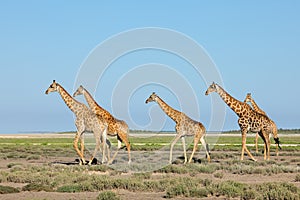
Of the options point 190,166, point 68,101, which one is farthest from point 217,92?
point 68,101

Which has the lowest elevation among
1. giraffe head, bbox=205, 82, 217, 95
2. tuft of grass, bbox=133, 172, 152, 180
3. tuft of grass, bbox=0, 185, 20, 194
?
tuft of grass, bbox=0, 185, 20, 194

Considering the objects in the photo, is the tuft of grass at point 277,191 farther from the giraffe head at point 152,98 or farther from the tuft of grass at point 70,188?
the giraffe head at point 152,98

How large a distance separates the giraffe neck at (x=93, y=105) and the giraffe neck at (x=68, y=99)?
649mm

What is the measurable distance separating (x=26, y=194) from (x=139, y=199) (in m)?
3.49

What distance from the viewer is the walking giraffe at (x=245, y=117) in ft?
90.5

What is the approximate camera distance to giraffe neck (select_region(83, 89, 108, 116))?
2711cm

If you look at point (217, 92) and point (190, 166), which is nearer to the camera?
point (190, 166)

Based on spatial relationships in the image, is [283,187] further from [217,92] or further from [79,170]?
[217,92]

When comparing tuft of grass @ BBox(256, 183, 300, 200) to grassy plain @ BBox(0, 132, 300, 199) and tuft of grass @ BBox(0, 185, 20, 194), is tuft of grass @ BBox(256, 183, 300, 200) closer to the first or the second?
grassy plain @ BBox(0, 132, 300, 199)

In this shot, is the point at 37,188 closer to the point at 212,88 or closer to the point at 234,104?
the point at 212,88

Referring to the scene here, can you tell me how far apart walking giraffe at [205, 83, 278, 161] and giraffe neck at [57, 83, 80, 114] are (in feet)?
20.4

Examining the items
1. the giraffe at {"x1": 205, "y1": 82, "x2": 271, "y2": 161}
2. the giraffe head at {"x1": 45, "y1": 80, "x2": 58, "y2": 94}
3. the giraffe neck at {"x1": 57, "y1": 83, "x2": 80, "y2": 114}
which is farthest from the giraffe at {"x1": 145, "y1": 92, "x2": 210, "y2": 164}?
the giraffe head at {"x1": 45, "y1": 80, "x2": 58, "y2": 94}

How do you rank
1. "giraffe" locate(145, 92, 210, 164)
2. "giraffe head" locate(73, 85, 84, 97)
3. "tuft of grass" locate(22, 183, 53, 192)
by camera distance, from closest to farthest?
"tuft of grass" locate(22, 183, 53, 192) → "giraffe" locate(145, 92, 210, 164) → "giraffe head" locate(73, 85, 84, 97)

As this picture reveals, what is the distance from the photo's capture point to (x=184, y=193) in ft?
54.5
